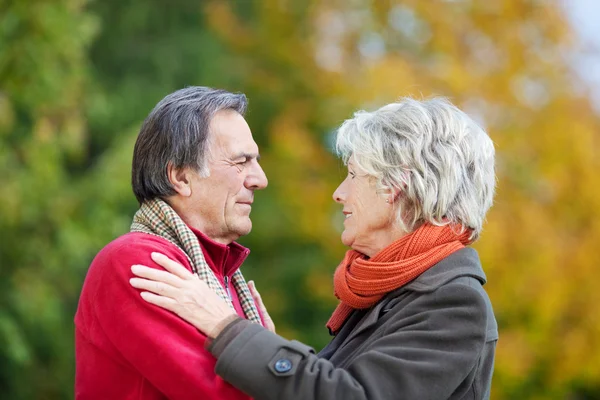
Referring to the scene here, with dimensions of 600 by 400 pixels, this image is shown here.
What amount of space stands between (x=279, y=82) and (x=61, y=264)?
5009 mm

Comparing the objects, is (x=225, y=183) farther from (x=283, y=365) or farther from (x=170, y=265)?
(x=283, y=365)

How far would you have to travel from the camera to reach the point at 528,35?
1036 cm

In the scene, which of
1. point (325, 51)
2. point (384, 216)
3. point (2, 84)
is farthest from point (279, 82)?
point (384, 216)

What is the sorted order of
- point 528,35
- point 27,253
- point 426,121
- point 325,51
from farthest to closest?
point 325,51, point 528,35, point 27,253, point 426,121

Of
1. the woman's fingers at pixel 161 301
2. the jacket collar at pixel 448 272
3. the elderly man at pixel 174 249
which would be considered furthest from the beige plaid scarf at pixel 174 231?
the jacket collar at pixel 448 272

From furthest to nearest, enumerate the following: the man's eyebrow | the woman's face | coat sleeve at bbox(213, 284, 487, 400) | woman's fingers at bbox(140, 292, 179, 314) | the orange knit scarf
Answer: the man's eyebrow, the woman's face, the orange knit scarf, woman's fingers at bbox(140, 292, 179, 314), coat sleeve at bbox(213, 284, 487, 400)

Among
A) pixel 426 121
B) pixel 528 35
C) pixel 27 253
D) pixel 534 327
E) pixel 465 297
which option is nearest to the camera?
pixel 465 297

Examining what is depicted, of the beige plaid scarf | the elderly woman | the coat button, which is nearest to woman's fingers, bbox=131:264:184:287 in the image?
the elderly woman

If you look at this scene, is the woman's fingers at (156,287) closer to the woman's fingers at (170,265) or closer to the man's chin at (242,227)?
the woman's fingers at (170,265)

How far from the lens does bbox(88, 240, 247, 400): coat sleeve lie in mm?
2527

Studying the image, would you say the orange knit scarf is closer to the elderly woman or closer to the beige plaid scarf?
the elderly woman

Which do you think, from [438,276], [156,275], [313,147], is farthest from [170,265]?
[313,147]

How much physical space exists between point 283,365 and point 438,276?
557 millimetres

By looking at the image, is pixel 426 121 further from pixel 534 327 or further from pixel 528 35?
pixel 528 35
